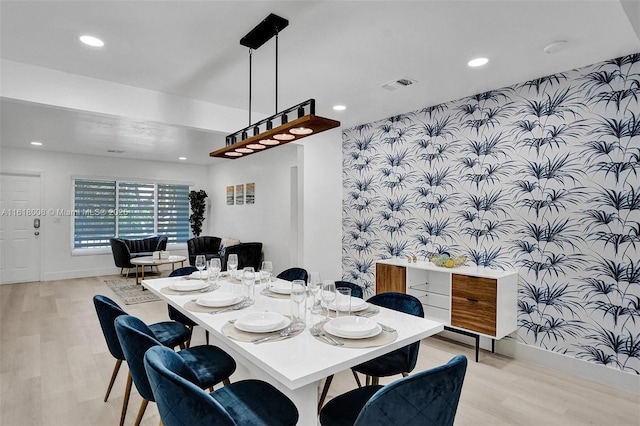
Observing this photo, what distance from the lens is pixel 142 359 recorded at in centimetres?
166

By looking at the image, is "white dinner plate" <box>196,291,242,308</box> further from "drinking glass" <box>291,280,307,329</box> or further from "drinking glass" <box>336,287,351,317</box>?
"drinking glass" <box>336,287,351,317</box>

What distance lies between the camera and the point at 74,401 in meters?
2.48

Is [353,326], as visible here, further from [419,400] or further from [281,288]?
[281,288]

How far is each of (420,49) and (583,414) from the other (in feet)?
9.17

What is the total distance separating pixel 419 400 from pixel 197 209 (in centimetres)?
825

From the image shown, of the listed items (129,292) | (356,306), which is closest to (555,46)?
(356,306)

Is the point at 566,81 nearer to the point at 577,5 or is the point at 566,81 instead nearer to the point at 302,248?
the point at 577,5

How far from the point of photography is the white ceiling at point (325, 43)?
2.12 meters

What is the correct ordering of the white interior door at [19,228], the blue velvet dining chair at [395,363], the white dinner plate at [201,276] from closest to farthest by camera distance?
the blue velvet dining chair at [395,363], the white dinner plate at [201,276], the white interior door at [19,228]

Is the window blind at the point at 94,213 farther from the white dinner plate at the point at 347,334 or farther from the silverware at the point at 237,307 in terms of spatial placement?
the white dinner plate at the point at 347,334

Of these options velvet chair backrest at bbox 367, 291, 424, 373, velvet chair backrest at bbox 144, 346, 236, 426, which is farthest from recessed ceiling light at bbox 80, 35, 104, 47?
velvet chair backrest at bbox 367, 291, 424, 373

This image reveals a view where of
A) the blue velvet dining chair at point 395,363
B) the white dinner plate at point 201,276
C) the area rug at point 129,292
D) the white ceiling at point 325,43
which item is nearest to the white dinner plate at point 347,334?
the blue velvet dining chair at point 395,363

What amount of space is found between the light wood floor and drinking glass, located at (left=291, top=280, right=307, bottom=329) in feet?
3.93

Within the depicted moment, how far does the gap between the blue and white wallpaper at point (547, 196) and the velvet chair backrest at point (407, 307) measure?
1633 mm
